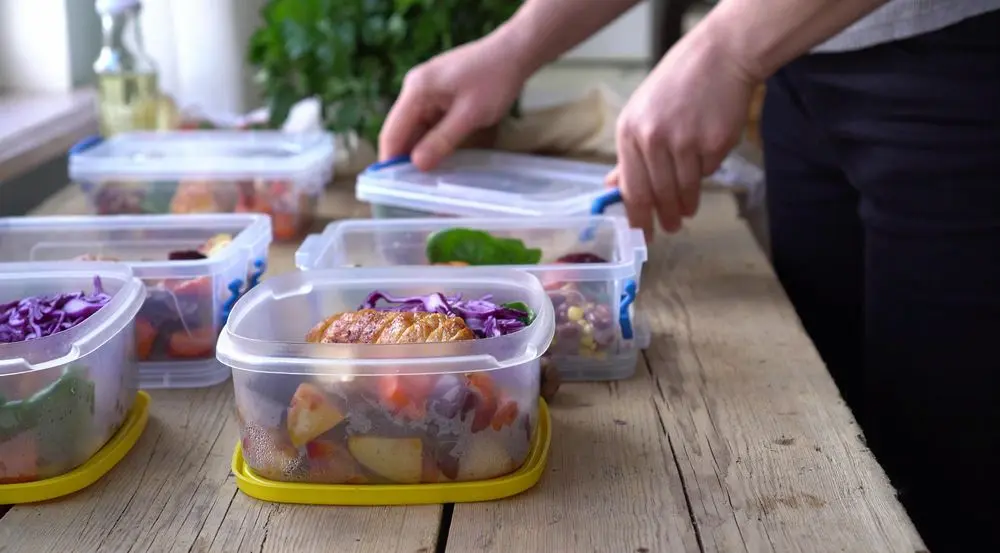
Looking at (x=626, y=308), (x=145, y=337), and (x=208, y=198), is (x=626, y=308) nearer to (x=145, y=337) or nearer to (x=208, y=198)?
(x=145, y=337)

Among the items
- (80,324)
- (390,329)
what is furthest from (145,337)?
(390,329)

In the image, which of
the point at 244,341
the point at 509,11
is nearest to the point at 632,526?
the point at 244,341

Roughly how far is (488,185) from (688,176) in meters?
0.27

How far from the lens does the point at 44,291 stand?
790 millimetres

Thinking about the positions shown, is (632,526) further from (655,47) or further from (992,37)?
(655,47)

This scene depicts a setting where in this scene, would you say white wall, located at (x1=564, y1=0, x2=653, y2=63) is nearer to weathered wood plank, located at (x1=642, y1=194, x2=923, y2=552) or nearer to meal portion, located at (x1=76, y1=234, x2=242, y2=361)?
weathered wood plank, located at (x1=642, y1=194, x2=923, y2=552)

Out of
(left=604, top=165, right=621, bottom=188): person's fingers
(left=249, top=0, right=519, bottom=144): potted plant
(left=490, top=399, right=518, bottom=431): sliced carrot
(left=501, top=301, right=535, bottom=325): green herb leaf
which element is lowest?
(left=490, top=399, right=518, bottom=431): sliced carrot

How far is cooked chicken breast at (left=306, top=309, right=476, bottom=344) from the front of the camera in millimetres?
662

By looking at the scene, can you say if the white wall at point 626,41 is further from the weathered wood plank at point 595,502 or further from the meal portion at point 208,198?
the weathered wood plank at point 595,502

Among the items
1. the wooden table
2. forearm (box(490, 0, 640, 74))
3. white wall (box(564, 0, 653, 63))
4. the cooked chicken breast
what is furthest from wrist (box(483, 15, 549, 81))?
white wall (box(564, 0, 653, 63))

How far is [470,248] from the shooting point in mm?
916

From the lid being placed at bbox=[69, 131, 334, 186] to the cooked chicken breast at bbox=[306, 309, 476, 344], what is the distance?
586mm

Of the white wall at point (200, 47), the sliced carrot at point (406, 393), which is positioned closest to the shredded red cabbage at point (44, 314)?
the sliced carrot at point (406, 393)

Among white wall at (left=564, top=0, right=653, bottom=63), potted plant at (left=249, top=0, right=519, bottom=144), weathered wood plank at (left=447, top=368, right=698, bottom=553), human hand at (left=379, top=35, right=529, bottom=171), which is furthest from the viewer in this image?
white wall at (left=564, top=0, right=653, bottom=63)
